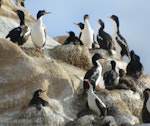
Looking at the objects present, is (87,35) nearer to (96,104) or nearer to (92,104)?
(92,104)

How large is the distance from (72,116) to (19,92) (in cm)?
247

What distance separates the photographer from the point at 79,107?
32.7 m

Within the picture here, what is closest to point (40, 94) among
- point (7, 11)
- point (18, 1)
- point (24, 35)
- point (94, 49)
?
point (24, 35)

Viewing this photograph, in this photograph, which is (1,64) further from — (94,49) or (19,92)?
(94,49)

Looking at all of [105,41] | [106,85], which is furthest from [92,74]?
[105,41]

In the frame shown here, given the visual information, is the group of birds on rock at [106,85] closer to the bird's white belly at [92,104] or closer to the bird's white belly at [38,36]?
the bird's white belly at [92,104]

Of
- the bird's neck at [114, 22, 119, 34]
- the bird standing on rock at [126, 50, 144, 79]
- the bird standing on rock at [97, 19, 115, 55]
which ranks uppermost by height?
the bird's neck at [114, 22, 119, 34]

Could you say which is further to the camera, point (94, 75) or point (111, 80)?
point (111, 80)

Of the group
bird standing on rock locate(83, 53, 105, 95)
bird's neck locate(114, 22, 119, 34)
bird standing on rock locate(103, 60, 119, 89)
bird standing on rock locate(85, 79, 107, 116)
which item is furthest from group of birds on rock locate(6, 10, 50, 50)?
bird's neck locate(114, 22, 119, 34)

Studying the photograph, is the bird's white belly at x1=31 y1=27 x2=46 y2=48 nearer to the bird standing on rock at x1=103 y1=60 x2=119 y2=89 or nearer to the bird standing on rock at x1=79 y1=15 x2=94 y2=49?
the bird standing on rock at x1=103 y1=60 x2=119 y2=89

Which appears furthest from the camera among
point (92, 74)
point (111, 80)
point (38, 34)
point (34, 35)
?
point (34, 35)

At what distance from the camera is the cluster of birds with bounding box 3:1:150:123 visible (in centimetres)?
3180

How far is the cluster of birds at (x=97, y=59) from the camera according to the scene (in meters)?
31.8

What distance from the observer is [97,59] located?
36000 mm
